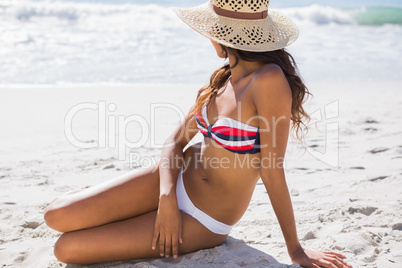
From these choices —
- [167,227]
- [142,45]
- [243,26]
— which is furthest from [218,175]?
[142,45]

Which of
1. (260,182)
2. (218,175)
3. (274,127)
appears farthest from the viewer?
(260,182)

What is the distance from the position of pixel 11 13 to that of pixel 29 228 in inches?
465

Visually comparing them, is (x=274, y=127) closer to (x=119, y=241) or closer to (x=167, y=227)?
(x=167, y=227)

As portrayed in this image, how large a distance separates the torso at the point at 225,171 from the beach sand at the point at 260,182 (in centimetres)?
28

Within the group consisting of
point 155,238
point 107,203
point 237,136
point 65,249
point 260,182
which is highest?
point 237,136

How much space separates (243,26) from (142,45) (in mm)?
8007

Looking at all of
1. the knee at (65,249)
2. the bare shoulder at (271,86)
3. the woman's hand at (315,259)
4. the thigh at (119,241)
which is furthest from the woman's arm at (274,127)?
the knee at (65,249)

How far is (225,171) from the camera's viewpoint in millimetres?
2369

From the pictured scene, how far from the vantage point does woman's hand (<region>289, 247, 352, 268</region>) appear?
2.25 metres

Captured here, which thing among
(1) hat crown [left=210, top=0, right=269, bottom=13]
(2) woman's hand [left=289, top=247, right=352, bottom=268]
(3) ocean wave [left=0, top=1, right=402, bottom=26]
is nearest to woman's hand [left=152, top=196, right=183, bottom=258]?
(2) woman's hand [left=289, top=247, right=352, bottom=268]

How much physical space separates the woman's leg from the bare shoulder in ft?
2.52

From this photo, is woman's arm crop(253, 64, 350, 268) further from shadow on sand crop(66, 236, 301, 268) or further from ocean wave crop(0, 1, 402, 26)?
ocean wave crop(0, 1, 402, 26)

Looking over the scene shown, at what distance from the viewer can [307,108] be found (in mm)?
5781

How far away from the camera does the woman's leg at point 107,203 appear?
2.43 meters
